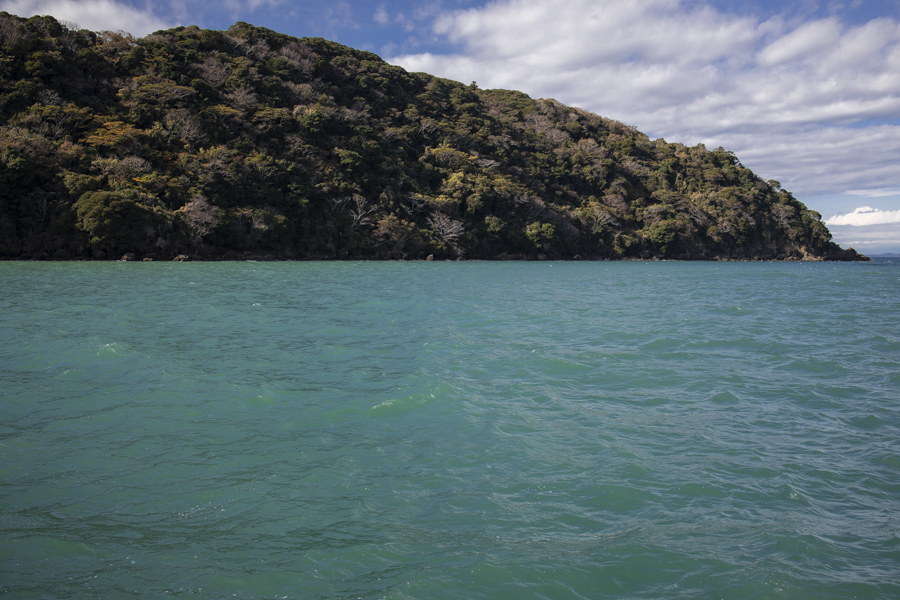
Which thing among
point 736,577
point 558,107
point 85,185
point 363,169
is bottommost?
point 736,577

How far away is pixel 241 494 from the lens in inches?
207

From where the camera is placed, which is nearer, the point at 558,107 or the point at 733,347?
the point at 733,347

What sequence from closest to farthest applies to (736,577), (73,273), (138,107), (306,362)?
(736,577), (306,362), (73,273), (138,107)

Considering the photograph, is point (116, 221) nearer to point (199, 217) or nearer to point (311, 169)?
point (199, 217)

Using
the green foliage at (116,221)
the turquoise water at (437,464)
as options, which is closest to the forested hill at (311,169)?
the green foliage at (116,221)

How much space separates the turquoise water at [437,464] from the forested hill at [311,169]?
30610 millimetres

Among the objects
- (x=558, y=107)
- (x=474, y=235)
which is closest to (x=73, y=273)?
(x=474, y=235)

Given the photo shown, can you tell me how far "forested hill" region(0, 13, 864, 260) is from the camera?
39344 millimetres

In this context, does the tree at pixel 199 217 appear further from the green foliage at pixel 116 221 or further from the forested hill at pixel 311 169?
the green foliage at pixel 116 221

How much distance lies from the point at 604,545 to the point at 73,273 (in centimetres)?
3108

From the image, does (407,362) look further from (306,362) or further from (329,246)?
(329,246)

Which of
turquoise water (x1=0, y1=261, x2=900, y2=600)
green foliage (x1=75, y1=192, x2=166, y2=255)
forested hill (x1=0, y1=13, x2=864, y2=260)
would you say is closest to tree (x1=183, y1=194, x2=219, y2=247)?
forested hill (x1=0, y1=13, x2=864, y2=260)

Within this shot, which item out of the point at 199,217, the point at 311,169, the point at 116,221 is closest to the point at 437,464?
the point at 116,221

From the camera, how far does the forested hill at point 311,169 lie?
39.3m
